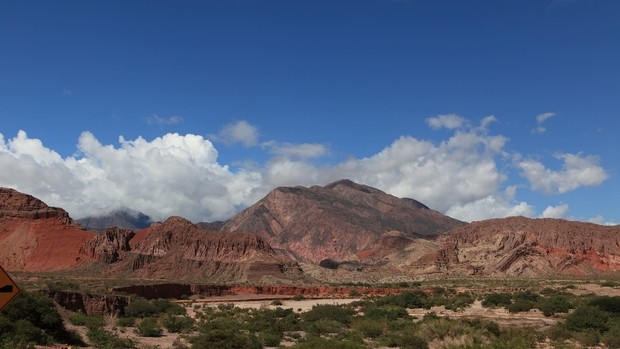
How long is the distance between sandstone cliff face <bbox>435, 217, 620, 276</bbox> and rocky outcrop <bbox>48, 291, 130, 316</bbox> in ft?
296

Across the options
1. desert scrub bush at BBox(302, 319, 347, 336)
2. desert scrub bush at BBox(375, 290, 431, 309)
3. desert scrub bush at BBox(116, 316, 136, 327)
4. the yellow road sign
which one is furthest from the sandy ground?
the yellow road sign

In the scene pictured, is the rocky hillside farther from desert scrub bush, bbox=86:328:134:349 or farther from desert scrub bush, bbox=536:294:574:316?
desert scrub bush, bbox=536:294:574:316

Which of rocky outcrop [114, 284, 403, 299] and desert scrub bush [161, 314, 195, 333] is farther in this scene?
rocky outcrop [114, 284, 403, 299]

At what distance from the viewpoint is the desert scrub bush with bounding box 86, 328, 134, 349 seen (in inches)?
755

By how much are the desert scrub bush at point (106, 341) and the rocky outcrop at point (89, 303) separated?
12960 mm

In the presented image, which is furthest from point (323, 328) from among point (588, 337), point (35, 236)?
point (35, 236)

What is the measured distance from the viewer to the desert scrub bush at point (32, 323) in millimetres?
16672

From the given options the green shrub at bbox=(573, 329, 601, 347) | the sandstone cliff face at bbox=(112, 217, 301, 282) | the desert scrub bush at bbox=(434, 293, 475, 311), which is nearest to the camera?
the green shrub at bbox=(573, 329, 601, 347)

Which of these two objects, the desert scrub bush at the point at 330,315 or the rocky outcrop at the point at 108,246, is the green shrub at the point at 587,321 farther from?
the rocky outcrop at the point at 108,246

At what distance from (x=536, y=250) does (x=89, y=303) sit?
103 m

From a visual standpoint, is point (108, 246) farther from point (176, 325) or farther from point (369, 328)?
point (369, 328)

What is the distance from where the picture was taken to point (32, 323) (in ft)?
61.8

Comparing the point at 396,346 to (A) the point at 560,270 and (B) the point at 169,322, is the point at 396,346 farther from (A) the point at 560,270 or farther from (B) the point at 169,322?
(A) the point at 560,270

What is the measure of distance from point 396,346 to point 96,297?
21635 mm
